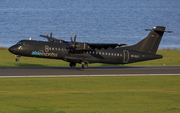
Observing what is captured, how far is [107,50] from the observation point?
37000 millimetres

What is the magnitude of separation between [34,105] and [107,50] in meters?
22.7

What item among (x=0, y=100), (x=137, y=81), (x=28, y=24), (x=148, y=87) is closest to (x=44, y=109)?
(x=0, y=100)

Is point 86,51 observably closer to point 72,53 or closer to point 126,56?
point 72,53

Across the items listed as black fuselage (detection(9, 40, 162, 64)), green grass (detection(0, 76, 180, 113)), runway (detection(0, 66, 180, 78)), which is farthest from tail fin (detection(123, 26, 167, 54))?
green grass (detection(0, 76, 180, 113))

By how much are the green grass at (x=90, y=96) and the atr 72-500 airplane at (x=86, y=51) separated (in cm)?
918

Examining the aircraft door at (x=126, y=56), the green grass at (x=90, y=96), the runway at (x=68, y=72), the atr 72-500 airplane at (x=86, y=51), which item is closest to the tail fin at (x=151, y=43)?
the atr 72-500 airplane at (x=86, y=51)

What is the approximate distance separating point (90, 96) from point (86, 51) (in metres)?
17.6

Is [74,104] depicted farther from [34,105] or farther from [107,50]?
[107,50]

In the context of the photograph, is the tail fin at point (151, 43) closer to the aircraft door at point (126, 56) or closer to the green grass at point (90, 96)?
the aircraft door at point (126, 56)

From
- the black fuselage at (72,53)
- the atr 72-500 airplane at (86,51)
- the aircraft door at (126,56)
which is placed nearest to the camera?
the black fuselage at (72,53)

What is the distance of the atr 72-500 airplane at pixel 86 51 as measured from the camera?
33344 mm

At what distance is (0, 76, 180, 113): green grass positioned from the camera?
14.7 metres

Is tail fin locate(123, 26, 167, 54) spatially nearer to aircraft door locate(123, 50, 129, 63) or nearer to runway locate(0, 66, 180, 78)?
aircraft door locate(123, 50, 129, 63)

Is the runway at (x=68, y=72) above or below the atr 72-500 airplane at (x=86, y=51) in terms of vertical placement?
below
